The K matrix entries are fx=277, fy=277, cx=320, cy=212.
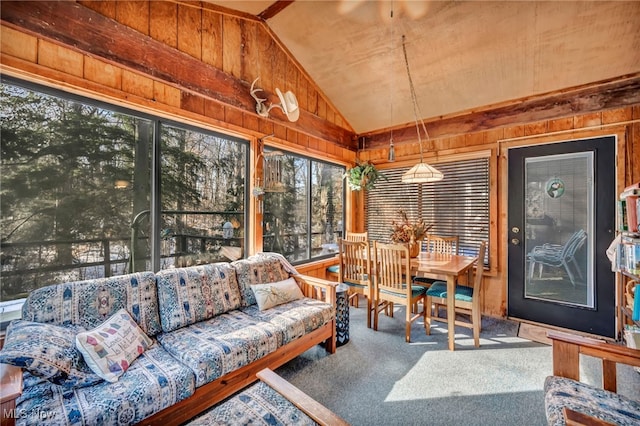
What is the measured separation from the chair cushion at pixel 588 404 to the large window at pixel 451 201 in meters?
2.43

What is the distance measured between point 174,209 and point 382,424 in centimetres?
243

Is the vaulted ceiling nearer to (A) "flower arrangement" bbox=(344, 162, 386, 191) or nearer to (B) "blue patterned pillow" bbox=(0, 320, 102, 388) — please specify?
(A) "flower arrangement" bbox=(344, 162, 386, 191)

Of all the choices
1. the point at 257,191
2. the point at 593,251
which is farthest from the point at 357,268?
the point at 593,251

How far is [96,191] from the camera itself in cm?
220

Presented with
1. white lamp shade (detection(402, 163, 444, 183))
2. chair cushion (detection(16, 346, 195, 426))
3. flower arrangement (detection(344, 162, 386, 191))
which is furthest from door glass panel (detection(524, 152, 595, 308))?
chair cushion (detection(16, 346, 195, 426))

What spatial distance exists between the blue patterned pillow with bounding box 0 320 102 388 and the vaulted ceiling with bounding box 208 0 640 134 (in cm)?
299

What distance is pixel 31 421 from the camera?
121 cm

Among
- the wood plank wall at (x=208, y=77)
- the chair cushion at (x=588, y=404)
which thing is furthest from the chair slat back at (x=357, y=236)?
the chair cushion at (x=588, y=404)

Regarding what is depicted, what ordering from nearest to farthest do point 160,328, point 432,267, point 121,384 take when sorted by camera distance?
point 121,384 → point 160,328 → point 432,267

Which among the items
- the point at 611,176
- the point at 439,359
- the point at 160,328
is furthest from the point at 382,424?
the point at 611,176

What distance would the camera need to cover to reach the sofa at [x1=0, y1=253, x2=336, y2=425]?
1.35 metres

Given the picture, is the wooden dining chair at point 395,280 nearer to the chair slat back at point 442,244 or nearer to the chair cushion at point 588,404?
the chair slat back at point 442,244

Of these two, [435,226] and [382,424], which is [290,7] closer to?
[435,226]

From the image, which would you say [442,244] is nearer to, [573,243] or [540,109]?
[573,243]
